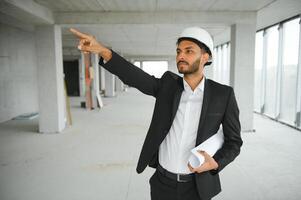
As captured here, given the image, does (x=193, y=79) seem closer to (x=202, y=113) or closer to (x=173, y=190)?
(x=202, y=113)

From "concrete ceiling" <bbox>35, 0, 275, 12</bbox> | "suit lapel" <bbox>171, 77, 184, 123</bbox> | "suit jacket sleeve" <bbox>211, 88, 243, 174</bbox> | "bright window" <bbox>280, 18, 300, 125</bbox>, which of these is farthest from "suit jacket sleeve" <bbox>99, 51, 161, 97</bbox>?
"bright window" <bbox>280, 18, 300, 125</bbox>

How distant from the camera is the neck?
146cm

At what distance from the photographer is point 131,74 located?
1.46 m

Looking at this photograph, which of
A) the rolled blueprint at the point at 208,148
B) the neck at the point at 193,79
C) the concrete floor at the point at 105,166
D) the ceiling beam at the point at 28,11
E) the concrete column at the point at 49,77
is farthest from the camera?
the concrete column at the point at 49,77

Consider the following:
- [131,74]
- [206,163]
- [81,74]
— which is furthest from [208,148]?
[81,74]

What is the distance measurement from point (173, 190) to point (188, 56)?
790mm

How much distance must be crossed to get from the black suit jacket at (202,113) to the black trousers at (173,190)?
0.07 m

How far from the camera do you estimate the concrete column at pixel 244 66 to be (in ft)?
20.4

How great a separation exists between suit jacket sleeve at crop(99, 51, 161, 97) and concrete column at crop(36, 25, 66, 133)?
5.30 meters

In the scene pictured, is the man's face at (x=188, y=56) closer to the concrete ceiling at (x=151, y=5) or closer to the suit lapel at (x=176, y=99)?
the suit lapel at (x=176, y=99)

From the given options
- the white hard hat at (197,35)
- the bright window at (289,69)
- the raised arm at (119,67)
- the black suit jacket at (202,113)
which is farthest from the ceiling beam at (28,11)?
the bright window at (289,69)

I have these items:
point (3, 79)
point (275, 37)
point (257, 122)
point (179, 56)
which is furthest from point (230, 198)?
point (3, 79)

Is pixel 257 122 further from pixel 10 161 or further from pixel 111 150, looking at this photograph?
pixel 10 161

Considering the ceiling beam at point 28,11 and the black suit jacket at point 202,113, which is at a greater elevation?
the ceiling beam at point 28,11
